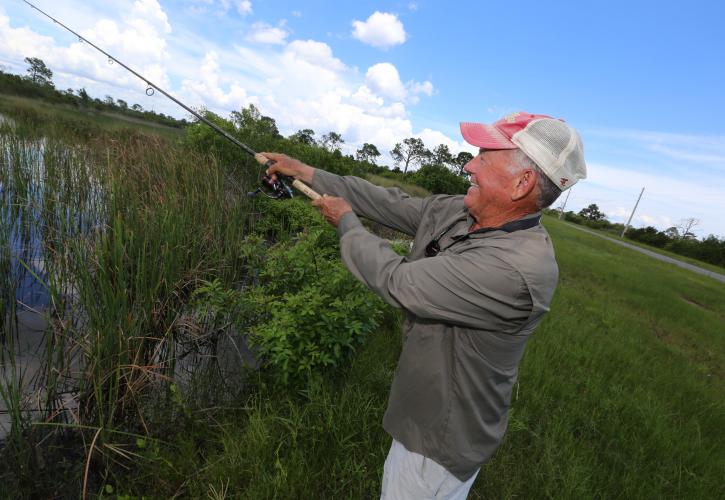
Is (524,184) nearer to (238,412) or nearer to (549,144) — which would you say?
(549,144)

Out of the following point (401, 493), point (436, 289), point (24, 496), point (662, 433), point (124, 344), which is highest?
point (436, 289)

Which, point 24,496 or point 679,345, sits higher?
point 679,345

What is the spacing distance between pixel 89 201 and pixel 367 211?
454 centimetres

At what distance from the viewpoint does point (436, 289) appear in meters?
1.30

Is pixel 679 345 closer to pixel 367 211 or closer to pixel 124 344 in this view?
pixel 367 211

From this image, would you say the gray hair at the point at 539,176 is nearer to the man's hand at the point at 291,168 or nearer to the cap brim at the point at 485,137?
the cap brim at the point at 485,137

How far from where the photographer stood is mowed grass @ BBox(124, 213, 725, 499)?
2426 millimetres

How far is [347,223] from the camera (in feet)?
5.41

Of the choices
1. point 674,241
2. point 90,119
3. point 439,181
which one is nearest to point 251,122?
point 90,119

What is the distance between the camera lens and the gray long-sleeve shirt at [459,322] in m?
1.27

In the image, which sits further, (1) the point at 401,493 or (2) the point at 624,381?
(2) the point at 624,381

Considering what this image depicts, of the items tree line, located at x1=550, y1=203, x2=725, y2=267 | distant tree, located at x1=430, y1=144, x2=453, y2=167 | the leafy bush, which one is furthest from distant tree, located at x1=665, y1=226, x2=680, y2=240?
the leafy bush

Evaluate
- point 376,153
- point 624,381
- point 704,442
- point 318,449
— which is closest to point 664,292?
point 624,381

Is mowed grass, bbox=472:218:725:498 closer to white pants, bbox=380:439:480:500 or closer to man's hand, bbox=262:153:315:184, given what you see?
white pants, bbox=380:439:480:500
